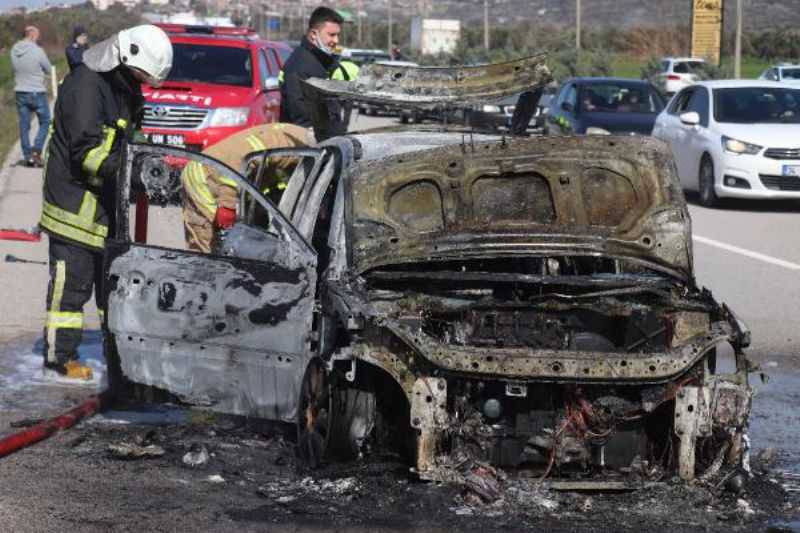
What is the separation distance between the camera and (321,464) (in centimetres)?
666

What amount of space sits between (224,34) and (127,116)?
38.2ft

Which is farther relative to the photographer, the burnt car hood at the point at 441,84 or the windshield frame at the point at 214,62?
the windshield frame at the point at 214,62

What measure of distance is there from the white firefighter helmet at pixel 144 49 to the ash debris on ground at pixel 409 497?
2.36 meters

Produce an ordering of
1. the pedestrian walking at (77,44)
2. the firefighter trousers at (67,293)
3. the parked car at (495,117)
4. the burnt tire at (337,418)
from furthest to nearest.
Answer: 1. the pedestrian walking at (77,44)
2. the parked car at (495,117)
3. the firefighter trousers at (67,293)
4. the burnt tire at (337,418)

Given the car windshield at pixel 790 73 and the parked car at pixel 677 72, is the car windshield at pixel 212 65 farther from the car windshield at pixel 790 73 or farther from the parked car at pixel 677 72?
the parked car at pixel 677 72

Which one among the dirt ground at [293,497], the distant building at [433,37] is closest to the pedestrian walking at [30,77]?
the dirt ground at [293,497]

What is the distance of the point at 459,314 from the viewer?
673cm

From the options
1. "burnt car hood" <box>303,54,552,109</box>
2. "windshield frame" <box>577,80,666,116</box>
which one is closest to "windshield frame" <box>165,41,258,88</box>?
"windshield frame" <box>577,80,666,116</box>

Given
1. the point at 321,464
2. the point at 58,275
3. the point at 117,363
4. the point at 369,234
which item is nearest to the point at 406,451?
the point at 321,464

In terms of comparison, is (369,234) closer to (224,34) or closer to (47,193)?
(47,193)

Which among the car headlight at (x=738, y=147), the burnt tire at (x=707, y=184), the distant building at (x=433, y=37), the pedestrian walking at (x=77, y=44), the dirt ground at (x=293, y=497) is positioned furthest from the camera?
the distant building at (x=433, y=37)

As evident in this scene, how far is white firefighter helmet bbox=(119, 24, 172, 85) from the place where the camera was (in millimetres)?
8492

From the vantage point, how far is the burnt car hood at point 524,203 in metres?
6.83

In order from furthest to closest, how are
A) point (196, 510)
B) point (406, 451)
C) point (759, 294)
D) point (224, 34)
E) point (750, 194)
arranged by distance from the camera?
point (224, 34), point (750, 194), point (759, 294), point (406, 451), point (196, 510)
